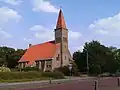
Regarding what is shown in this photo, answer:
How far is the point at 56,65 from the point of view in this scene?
3494 inches

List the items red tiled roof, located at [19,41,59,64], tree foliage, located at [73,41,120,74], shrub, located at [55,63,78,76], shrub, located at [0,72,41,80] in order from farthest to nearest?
1. red tiled roof, located at [19,41,59,64]
2. tree foliage, located at [73,41,120,74]
3. shrub, located at [55,63,78,76]
4. shrub, located at [0,72,41,80]

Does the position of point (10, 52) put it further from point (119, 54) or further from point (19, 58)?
point (119, 54)

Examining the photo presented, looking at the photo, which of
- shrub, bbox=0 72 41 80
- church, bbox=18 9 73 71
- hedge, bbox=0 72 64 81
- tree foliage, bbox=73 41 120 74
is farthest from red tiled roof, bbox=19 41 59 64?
shrub, bbox=0 72 41 80

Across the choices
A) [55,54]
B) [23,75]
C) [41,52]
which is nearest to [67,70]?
[55,54]

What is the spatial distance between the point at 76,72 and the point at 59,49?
14.4m

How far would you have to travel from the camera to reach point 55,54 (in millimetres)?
89812

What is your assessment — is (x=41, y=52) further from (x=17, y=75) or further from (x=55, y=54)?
(x=17, y=75)

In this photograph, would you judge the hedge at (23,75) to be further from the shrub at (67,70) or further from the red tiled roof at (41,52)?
the red tiled roof at (41,52)

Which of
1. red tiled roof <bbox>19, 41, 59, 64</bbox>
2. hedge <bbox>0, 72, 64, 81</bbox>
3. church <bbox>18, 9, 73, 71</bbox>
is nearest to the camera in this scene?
hedge <bbox>0, 72, 64, 81</bbox>

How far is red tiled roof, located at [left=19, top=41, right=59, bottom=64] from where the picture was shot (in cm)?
9169

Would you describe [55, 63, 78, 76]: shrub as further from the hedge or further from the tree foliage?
the hedge

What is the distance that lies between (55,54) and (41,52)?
8873 millimetres

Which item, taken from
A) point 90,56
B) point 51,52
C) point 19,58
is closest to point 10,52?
point 19,58

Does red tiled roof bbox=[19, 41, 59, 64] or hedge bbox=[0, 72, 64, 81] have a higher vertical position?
red tiled roof bbox=[19, 41, 59, 64]
